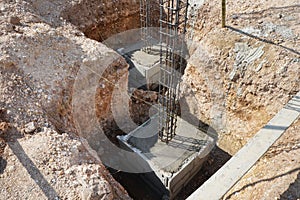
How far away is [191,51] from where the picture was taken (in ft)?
25.6

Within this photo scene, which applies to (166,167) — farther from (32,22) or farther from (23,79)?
(32,22)

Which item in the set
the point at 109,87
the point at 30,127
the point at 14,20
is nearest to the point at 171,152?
the point at 109,87

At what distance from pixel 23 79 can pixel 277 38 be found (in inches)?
222

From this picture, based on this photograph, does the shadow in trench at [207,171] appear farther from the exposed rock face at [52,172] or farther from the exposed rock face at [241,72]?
the exposed rock face at [52,172]

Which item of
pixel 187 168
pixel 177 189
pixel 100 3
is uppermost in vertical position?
pixel 100 3

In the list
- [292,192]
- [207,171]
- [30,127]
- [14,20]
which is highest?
[14,20]

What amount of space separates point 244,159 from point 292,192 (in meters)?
0.95

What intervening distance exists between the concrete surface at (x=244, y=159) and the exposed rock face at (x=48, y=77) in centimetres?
136

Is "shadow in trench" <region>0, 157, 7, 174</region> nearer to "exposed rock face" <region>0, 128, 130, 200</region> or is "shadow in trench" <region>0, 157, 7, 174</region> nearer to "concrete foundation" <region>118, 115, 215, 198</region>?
"exposed rock face" <region>0, 128, 130, 200</region>

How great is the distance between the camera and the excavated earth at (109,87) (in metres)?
4.00

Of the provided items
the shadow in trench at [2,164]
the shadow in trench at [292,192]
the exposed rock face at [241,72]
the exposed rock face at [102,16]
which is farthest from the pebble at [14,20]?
the shadow in trench at [292,192]

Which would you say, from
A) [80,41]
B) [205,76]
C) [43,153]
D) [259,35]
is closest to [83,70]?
[80,41]

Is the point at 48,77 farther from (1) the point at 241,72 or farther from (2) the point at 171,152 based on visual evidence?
(1) the point at 241,72

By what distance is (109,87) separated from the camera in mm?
6238
